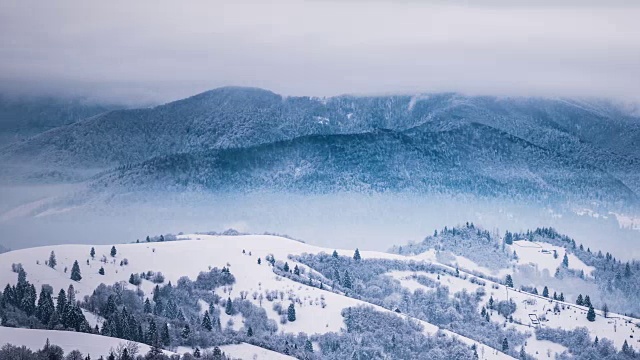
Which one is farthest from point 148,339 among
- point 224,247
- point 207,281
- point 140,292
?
point 224,247

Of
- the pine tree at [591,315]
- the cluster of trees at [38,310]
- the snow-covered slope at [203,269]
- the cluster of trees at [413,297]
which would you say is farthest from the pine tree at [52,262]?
the pine tree at [591,315]

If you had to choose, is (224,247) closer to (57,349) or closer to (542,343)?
(542,343)

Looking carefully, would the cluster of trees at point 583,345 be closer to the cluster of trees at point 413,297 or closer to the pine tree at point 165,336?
the cluster of trees at point 413,297

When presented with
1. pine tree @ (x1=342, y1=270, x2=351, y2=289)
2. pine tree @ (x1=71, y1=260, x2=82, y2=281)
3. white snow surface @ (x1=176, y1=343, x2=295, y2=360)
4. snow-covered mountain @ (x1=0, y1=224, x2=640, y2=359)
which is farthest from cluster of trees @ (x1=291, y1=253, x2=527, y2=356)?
white snow surface @ (x1=176, y1=343, x2=295, y2=360)

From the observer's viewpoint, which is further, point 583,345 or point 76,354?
point 583,345

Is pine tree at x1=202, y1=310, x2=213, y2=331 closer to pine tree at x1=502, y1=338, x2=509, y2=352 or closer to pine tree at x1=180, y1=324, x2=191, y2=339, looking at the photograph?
pine tree at x1=180, y1=324, x2=191, y2=339

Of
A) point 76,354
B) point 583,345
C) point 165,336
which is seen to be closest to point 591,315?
point 583,345

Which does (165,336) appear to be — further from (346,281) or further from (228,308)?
(346,281)
